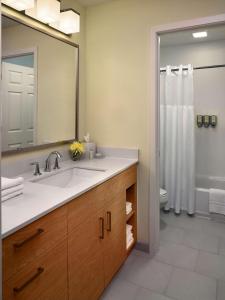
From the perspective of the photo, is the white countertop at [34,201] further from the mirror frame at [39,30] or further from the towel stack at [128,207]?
the towel stack at [128,207]

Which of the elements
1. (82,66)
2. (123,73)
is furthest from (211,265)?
(82,66)

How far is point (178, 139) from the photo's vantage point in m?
3.28

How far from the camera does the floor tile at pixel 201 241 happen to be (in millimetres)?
2420

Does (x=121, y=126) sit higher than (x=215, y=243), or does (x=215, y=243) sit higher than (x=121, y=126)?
(x=121, y=126)

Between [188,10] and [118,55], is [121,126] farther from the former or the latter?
[188,10]

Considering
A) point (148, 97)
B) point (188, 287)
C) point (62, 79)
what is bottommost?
point (188, 287)

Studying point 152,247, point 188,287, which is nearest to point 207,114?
point 152,247

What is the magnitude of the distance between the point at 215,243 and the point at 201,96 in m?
2.06

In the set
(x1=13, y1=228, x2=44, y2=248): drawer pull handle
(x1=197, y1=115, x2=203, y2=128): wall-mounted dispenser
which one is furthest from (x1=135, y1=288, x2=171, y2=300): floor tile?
(x1=197, y1=115, x2=203, y2=128): wall-mounted dispenser

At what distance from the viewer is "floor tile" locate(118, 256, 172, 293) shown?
189cm

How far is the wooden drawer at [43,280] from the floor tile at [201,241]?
156 cm

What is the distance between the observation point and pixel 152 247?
2.32m

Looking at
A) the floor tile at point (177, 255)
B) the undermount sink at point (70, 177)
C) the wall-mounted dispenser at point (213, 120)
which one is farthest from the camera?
the wall-mounted dispenser at point (213, 120)

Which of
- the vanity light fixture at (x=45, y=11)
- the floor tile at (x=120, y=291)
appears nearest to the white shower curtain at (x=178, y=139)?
the floor tile at (x=120, y=291)
